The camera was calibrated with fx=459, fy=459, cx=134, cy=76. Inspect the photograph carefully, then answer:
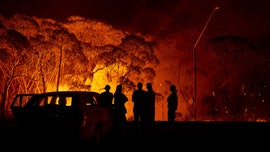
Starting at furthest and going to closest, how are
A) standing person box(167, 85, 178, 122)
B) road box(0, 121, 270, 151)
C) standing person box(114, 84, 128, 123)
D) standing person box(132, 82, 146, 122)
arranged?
standing person box(167, 85, 178, 122), standing person box(132, 82, 146, 122), standing person box(114, 84, 128, 123), road box(0, 121, 270, 151)

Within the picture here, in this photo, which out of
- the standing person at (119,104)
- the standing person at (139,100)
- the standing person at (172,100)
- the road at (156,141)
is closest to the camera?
the road at (156,141)

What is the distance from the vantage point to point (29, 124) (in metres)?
10.2

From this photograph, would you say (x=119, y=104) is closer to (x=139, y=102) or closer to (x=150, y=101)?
(x=139, y=102)

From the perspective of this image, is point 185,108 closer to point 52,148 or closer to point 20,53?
point 20,53

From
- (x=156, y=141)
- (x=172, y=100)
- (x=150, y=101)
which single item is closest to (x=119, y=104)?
(x=150, y=101)

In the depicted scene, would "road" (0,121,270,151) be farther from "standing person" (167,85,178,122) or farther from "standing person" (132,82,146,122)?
"standing person" (167,85,178,122)

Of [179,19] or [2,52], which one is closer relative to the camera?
[2,52]

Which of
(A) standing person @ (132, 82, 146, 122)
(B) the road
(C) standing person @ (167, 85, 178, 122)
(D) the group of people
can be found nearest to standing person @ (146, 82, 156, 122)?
(D) the group of people

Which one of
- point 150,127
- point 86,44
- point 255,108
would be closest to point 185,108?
point 255,108

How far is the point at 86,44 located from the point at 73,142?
29097 mm

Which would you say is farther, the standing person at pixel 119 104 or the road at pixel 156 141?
the standing person at pixel 119 104

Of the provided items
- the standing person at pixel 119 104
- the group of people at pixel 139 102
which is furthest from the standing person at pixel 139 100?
the standing person at pixel 119 104

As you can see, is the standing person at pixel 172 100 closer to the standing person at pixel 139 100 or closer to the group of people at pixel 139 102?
the group of people at pixel 139 102

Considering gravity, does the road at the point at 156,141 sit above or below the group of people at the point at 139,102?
below
